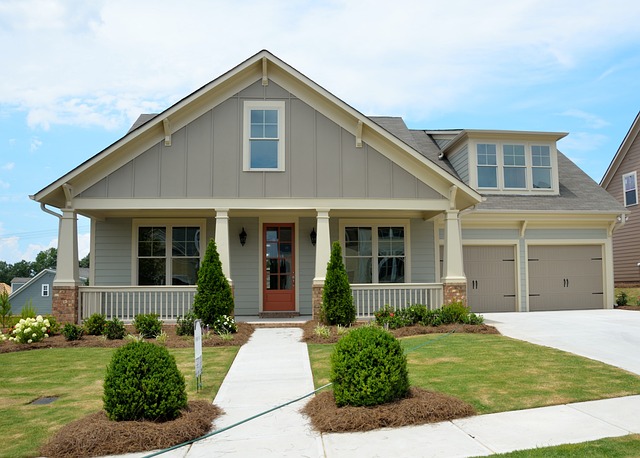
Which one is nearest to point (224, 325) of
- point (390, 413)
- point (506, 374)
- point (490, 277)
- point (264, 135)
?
point (264, 135)

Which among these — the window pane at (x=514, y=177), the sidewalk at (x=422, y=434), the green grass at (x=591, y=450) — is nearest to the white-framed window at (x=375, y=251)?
the window pane at (x=514, y=177)

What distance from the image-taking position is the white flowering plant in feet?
38.3

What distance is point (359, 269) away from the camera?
53.7 ft

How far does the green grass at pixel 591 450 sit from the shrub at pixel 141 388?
343cm

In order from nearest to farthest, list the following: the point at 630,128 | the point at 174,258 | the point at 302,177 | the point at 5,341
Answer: the point at 5,341 → the point at 302,177 → the point at 174,258 → the point at 630,128

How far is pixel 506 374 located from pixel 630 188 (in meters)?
18.8

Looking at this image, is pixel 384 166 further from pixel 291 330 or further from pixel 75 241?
pixel 75 241

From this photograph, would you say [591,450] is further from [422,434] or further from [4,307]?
[4,307]

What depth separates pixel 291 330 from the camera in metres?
13.2

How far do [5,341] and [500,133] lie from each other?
1470cm

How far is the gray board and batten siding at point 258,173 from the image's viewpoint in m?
13.8

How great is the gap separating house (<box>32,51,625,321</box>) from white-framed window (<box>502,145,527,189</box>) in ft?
0.13

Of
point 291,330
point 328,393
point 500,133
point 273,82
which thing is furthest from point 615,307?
point 328,393

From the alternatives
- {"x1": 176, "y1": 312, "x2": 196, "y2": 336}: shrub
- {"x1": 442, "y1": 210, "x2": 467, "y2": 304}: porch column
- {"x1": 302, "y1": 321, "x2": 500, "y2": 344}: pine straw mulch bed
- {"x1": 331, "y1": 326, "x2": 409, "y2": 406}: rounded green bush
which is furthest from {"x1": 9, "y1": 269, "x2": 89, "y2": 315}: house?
{"x1": 331, "y1": 326, "x2": 409, "y2": 406}: rounded green bush
